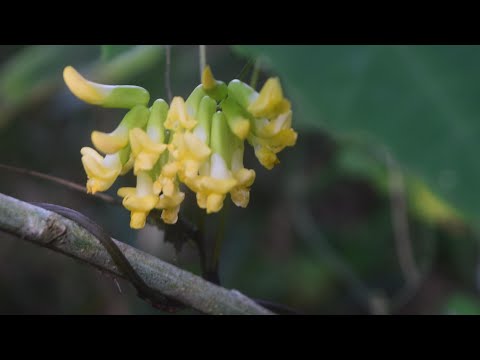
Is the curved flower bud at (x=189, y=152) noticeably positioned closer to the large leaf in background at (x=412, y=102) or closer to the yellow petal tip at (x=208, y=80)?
the yellow petal tip at (x=208, y=80)

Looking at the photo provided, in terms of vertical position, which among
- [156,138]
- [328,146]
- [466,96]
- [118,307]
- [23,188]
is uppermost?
[466,96]

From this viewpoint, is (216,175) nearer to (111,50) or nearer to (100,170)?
(100,170)

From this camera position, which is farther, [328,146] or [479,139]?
[328,146]

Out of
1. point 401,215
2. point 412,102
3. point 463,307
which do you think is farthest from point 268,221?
point 412,102

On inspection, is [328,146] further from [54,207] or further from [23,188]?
[54,207]

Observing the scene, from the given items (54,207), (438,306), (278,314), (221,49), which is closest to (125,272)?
(54,207)

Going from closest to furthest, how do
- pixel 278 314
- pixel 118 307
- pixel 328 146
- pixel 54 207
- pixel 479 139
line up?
1. pixel 479 139
2. pixel 54 207
3. pixel 278 314
4. pixel 118 307
5. pixel 328 146

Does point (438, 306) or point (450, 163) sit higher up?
point (450, 163)
